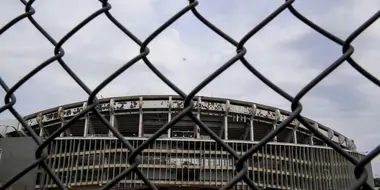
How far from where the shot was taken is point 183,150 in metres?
26.2

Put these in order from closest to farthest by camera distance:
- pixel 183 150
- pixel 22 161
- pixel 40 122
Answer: pixel 22 161
pixel 183 150
pixel 40 122

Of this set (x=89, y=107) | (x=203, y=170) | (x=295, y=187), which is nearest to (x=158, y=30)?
(x=89, y=107)

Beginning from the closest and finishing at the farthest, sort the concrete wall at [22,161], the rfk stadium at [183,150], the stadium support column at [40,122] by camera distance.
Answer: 1. the concrete wall at [22,161]
2. the rfk stadium at [183,150]
3. the stadium support column at [40,122]

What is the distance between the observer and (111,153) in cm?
2592

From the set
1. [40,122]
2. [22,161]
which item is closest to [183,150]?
[40,122]

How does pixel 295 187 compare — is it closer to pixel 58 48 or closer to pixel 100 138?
pixel 100 138

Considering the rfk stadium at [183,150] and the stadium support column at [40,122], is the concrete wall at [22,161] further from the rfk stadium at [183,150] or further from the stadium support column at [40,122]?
the stadium support column at [40,122]

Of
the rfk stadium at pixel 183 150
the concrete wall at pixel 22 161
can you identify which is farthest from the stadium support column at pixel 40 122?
the concrete wall at pixel 22 161

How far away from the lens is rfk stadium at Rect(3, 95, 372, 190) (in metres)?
25.6

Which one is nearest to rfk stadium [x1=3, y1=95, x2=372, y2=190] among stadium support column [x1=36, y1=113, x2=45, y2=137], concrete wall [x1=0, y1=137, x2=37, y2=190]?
stadium support column [x1=36, y1=113, x2=45, y2=137]

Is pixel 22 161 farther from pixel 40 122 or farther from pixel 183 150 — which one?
pixel 40 122

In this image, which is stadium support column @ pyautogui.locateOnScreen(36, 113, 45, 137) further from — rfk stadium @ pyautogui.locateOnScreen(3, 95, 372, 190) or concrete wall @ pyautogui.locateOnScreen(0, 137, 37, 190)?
concrete wall @ pyautogui.locateOnScreen(0, 137, 37, 190)

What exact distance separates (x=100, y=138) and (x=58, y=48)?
26228mm

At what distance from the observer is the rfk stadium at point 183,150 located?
25625 millimetres
